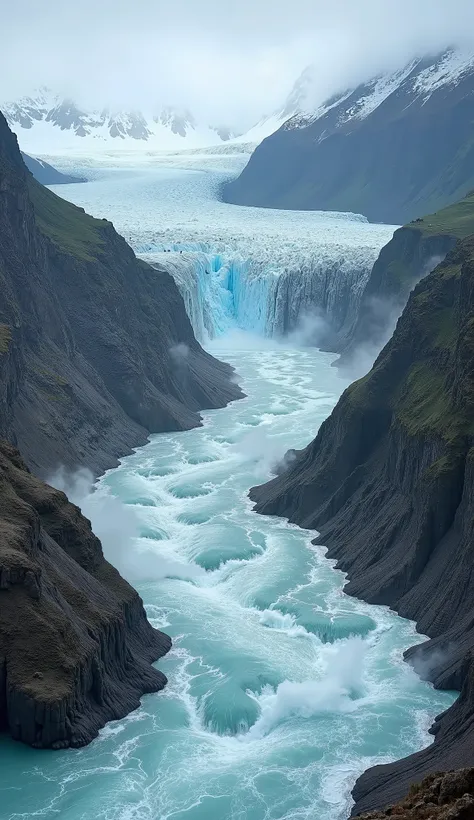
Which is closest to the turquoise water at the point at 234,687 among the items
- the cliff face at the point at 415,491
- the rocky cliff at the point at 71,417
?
the cliff face at the point at 415,491

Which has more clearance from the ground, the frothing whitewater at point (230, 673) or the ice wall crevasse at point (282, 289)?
the ice wall crevasse at point (282, 289)

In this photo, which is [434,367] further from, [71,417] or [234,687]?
[71,417]

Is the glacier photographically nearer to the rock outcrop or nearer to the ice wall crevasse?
the ice wall crevasse

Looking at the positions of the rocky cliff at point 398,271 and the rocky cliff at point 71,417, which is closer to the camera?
the rocky cliff at point 71,417

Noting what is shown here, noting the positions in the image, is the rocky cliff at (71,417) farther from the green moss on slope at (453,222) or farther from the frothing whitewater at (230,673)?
the green moss on slope at (453,222)

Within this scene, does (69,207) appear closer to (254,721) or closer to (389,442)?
(389,442)

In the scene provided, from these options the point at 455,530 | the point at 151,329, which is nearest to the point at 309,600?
the point at 455,530

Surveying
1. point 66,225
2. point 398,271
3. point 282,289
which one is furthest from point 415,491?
point 282,289
